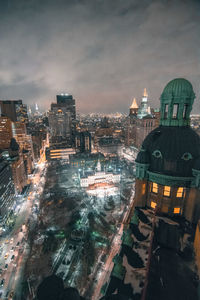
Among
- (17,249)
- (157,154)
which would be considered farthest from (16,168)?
(157,154)

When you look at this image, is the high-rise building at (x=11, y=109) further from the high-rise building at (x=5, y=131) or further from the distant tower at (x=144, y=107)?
the distant tower at (x=144, y=107)

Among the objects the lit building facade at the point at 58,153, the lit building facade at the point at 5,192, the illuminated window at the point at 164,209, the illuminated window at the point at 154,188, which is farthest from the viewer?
the lit building facade at the point at 58,153

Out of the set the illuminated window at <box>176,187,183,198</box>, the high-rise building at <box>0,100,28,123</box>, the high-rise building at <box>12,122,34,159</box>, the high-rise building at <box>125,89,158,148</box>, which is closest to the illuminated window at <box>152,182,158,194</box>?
the illuminated window at <box>176,187,183,198</box>

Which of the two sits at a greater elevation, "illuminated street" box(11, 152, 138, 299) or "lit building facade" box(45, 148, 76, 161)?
"lit building facade" box(45, 148, 76, 161)

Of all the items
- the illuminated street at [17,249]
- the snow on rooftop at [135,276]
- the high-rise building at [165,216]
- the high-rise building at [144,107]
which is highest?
the high-rise building at [144,107]

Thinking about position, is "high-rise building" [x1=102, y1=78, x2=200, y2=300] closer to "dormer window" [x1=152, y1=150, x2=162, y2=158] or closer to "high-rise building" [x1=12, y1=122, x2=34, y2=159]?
"dormer window" [x1=152, y1=150, x2=162, y2=158]

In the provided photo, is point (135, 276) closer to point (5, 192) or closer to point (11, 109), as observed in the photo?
point (5, 192)

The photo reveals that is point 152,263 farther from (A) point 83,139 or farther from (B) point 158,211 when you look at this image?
(A) point 83,139

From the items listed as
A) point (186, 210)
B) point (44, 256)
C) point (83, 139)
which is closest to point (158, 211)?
point (186, 210)

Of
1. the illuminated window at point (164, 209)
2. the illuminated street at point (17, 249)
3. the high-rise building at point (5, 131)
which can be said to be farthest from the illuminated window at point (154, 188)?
the high-rise building at point (5, 131)
